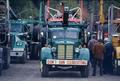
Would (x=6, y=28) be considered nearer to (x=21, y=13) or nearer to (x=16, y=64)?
(x=16, y=64)

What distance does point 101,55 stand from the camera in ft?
91.6

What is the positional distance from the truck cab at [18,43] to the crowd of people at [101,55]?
273 inches

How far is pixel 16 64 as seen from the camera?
36375 millimetres

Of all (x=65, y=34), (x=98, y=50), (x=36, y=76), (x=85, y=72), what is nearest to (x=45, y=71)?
(x=36, y=76)

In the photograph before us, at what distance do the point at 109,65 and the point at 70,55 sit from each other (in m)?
3.19

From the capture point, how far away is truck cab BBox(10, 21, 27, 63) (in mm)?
36375

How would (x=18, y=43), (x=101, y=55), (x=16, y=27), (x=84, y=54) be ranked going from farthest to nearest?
(x=16, y=27), (x=18, y=43), (x=101, y=55), (x=84, y=54)

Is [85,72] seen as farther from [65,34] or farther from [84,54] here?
[65,34]

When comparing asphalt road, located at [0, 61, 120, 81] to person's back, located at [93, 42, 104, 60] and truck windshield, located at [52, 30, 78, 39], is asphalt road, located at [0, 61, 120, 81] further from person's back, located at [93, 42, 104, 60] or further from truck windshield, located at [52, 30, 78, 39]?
truck windshield, located at [52, 30, 78, 39]

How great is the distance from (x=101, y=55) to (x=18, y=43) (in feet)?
32.4

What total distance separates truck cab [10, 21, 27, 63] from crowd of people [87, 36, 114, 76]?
6942 mm

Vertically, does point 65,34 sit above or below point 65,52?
above

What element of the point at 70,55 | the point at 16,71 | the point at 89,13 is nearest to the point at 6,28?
the point at 16,71

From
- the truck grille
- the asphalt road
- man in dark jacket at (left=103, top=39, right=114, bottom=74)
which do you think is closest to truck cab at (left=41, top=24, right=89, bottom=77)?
the truck grille
